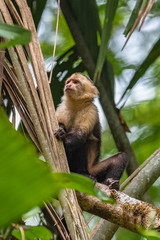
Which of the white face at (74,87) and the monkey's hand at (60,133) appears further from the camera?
the white face at (74,87)

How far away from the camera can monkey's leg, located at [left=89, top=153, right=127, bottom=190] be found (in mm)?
4219

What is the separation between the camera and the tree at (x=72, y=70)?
6.98 feet

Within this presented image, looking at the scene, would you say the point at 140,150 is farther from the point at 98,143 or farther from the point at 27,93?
the point at 27,93

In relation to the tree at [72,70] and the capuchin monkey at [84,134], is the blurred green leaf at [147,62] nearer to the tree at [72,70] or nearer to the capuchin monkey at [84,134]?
the tree at [72,70]

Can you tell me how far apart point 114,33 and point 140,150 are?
2.91 metres

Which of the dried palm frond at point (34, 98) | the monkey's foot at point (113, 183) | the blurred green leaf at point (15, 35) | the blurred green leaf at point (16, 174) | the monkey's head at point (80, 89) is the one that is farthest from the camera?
the monkey's head at point (80, 89)

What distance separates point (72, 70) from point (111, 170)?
1370mm

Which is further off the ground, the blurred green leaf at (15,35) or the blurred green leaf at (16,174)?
the blurred green leaf at (15,35)

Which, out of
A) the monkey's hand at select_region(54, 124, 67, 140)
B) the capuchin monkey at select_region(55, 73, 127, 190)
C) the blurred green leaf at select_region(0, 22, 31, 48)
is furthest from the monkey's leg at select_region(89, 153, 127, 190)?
the blurred green leaf at select_region(0, 22, 31, 48)

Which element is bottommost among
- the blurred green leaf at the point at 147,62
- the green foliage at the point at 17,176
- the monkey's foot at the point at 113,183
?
the monkey's foot at the point at 113,183

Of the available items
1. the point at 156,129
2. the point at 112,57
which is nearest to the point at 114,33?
the point at 112,57

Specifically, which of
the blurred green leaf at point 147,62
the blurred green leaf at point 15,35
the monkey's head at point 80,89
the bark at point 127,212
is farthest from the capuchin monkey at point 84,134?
the blurred green leaf at point 15,35

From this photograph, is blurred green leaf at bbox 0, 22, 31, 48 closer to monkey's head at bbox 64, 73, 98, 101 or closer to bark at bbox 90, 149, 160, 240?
bark at bbox 90, 149, 160, 240

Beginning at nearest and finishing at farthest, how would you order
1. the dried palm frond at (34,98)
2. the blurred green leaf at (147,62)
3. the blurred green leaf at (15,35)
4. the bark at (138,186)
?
the blurred green leaf at (15,35) → the dried palm frond at (34,98) → the bark at (138,186) → the blurred green leaf at (147,62)
